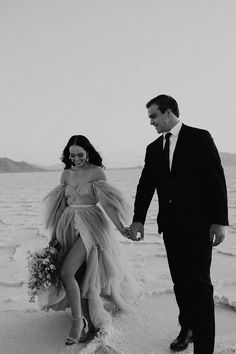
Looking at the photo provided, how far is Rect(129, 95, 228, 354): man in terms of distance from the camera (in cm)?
225

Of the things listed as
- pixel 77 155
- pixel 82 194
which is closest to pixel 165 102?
pixel 77 155

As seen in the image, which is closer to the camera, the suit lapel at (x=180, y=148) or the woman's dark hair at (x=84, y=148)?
the suit lapel at (x=180, y=148)

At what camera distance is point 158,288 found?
11.9ft

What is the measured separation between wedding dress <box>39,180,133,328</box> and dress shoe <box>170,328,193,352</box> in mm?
487

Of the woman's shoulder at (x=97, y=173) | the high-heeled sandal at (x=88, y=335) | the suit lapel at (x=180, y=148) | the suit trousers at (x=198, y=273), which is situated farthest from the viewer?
the woman's shoulder at (x=97, y=173)

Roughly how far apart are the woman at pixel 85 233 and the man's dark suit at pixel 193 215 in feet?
1.50

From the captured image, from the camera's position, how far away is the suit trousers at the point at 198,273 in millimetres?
2225

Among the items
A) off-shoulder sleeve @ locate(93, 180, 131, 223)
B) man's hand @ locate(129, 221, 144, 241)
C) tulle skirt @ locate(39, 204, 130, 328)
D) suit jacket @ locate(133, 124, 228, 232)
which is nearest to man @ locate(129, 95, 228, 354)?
suit jacket @ locate(133, 124, 228, 232)

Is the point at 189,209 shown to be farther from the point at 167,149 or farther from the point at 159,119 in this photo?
the point at 159,119

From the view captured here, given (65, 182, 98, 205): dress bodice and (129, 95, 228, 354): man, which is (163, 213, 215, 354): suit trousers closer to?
(129, 95, 228, 354): man

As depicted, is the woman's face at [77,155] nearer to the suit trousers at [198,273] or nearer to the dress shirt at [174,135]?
the dress shirt at [174,135]

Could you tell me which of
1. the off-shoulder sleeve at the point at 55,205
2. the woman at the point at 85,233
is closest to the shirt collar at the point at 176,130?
the woman at the point at 85,233

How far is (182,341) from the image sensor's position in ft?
8.12

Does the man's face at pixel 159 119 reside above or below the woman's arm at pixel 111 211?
above
